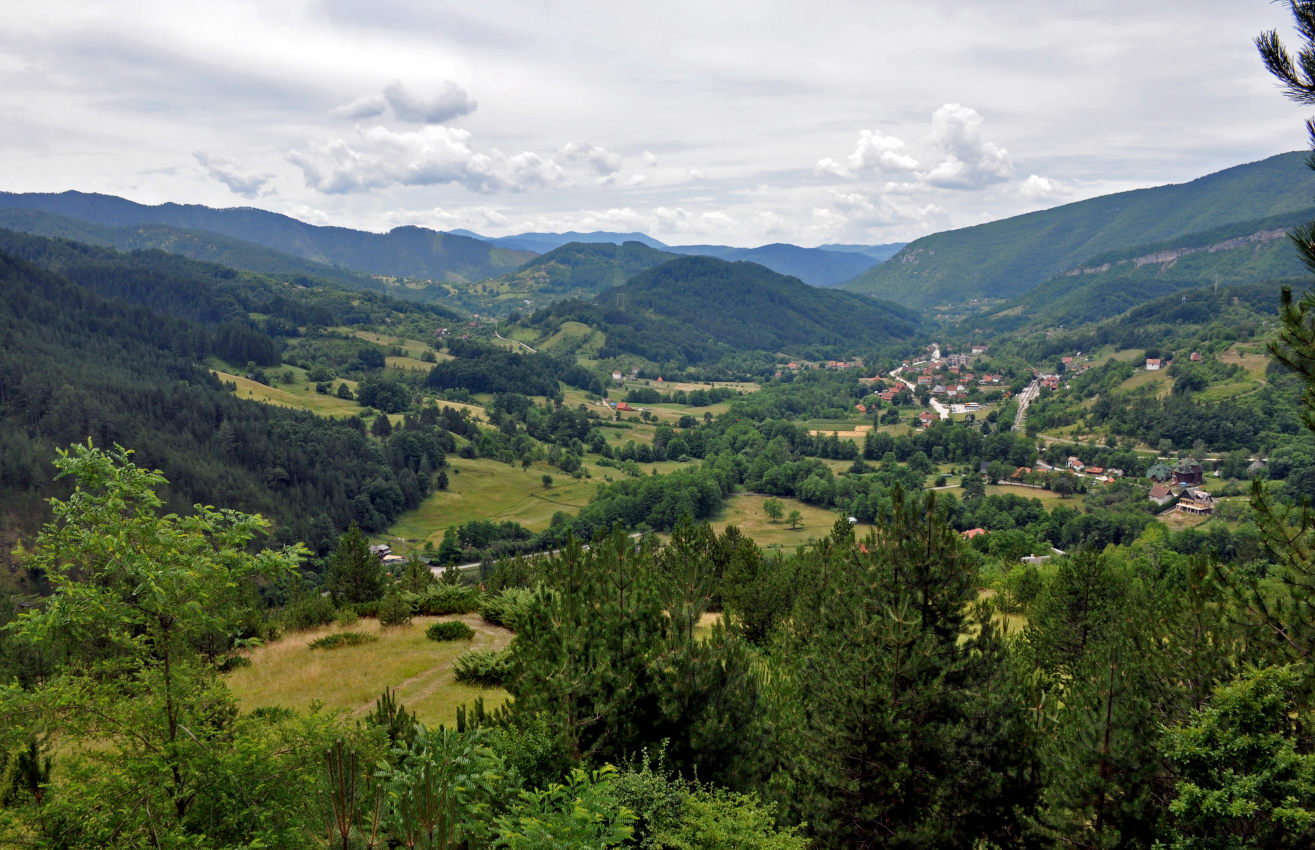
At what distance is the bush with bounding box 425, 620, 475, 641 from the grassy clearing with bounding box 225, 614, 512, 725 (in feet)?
1.03

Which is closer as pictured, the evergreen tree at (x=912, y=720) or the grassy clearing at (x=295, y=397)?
the evergreen tree at (x=912, y=720)

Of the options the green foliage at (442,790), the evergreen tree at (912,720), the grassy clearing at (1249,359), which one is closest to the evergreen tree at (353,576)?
the green foliage at (442,790)

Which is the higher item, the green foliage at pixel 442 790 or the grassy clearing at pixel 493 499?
the green foliage at pixel 442 790

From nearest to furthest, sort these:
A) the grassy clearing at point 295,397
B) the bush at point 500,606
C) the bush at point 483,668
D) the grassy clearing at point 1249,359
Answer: the bush at point 483,668
the bush at point 500,606
the grassy clearing at point 1249,359
the grassy clearing at point 295,397

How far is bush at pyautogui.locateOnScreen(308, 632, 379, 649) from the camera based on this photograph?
2433 centimetres

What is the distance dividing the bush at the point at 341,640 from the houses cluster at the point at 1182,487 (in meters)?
113

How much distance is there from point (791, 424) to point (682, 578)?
159m

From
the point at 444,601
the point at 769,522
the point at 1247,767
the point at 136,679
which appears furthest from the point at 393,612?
the point at 769,522

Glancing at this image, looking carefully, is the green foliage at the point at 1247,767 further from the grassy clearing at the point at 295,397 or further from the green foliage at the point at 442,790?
the grassy clearing at the point at 295,397

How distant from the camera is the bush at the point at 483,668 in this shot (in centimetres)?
2139

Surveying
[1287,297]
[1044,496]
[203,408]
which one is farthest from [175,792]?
[203,408]

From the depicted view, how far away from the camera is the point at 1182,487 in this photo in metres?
108

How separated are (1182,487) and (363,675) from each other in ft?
414

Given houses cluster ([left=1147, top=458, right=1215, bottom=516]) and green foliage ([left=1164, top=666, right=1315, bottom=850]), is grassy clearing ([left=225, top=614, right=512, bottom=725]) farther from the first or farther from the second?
houses cluster ([left=1147, top=458, right=1215, bottom=516])
